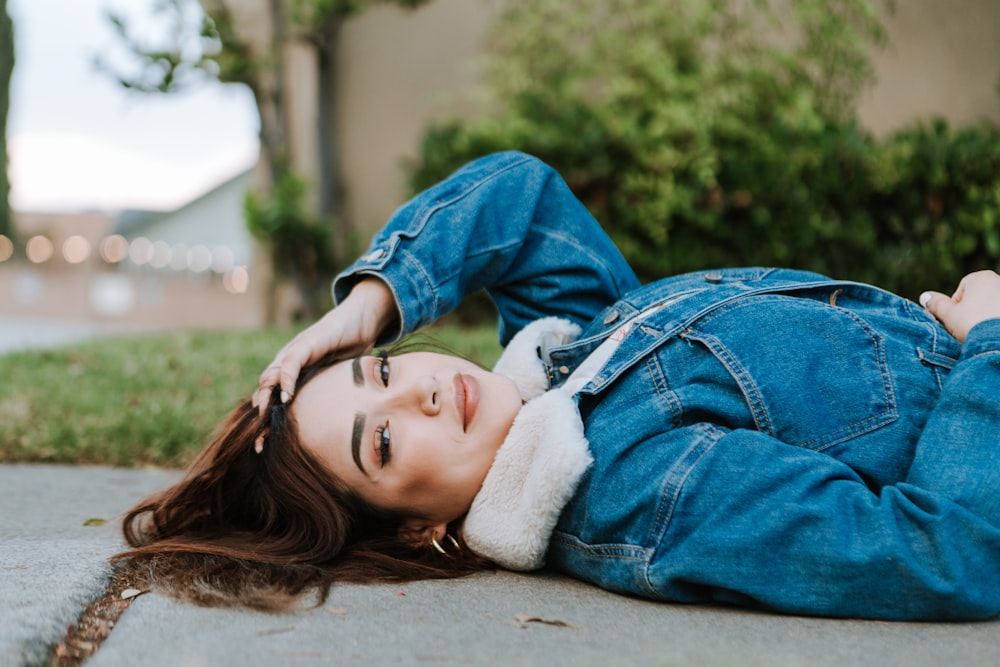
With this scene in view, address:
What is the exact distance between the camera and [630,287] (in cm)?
241

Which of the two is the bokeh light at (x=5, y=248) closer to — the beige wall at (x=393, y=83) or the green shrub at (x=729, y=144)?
the beige wall at (x=393, y=83)

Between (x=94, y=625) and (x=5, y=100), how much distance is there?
11460mm

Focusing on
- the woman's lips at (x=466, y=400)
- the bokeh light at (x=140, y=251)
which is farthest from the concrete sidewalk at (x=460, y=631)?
the bokeh light at (x=140, y=251)

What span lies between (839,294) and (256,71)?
18.9ft

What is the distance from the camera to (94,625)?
1467mm

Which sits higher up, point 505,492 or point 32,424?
point 505,492

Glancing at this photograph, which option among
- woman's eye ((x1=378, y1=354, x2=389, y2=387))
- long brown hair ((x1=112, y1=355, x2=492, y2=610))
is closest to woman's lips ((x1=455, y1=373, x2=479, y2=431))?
woman's eye ((x1=378, y1=354, x2=389, y2=387))

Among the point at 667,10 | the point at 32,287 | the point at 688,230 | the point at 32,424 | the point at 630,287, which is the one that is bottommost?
the point at 32,287

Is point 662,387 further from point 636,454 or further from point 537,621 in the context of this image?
point 537,621

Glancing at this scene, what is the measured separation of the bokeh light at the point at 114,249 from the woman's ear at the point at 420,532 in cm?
1010

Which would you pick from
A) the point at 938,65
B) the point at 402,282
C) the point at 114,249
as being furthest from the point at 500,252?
the point at 114,249

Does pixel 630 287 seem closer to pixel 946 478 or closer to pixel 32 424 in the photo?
pixel 946 478

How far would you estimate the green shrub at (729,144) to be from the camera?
4957 mm

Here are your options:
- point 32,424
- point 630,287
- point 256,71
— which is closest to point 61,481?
point 32,424
